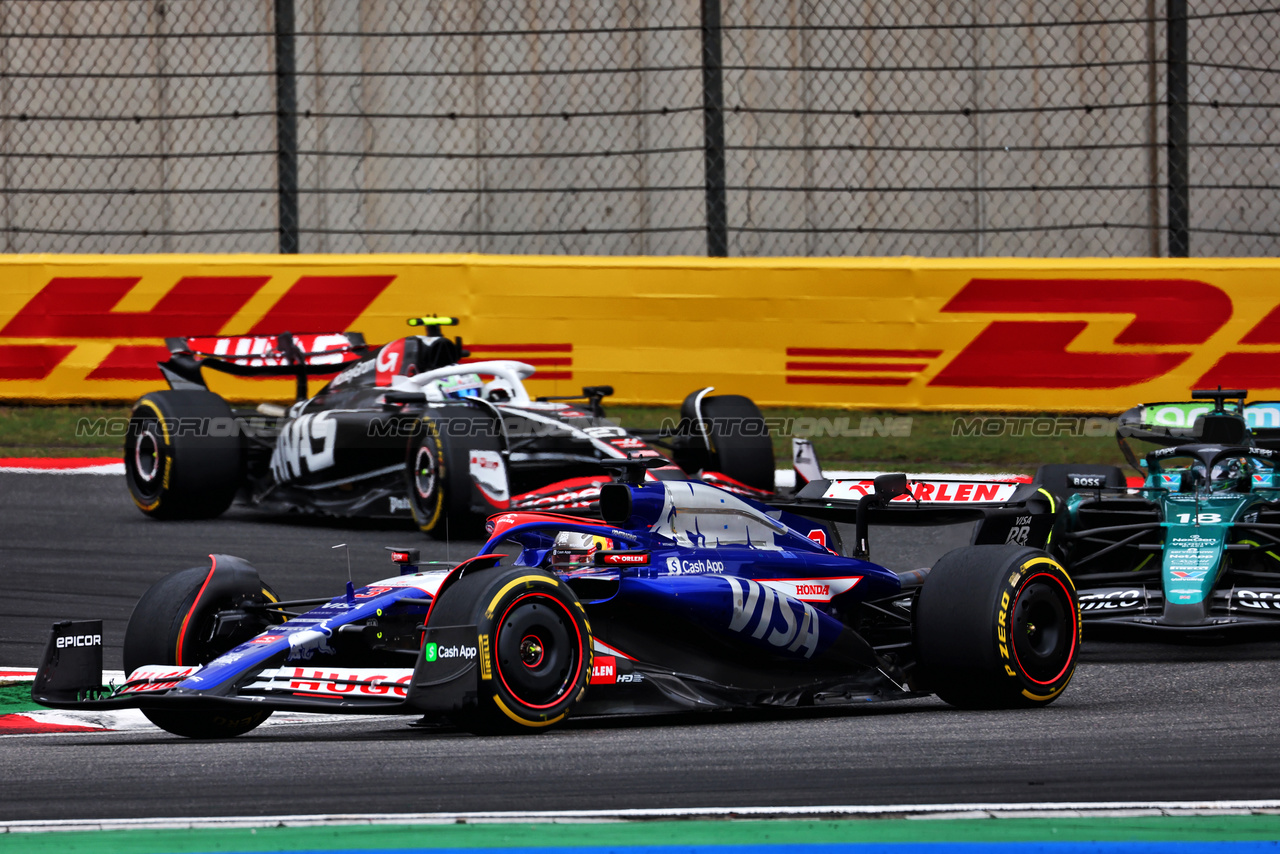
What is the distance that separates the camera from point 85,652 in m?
5.50

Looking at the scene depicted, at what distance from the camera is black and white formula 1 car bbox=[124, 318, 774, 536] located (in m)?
10.4

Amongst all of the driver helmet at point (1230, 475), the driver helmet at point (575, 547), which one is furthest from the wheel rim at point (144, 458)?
the driver helmet at point (1230, 475)

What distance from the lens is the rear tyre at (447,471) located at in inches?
394

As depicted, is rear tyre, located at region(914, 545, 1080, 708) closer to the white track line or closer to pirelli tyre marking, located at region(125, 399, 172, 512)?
the white track line

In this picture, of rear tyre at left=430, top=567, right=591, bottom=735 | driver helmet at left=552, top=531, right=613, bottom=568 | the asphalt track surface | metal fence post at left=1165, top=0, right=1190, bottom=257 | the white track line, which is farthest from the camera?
metal fence post at left=1165, top=0, right=1190, bottom=257

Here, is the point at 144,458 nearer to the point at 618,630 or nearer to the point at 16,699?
the point at 16,699

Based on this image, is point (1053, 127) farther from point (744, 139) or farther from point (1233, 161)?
point (744, 139)

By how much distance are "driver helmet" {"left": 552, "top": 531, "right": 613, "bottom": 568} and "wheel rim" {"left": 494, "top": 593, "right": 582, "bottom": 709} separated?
0.50 m

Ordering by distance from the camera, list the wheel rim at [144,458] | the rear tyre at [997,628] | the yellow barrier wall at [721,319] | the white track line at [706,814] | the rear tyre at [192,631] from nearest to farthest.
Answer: the white track line at [706,814], the rear tyre at [192,631], the rear tyre at [997,628], the wheel rim at [144,458], the yellow barrier wall at [721,319]

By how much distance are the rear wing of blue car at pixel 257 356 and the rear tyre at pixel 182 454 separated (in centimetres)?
43

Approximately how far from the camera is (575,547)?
5938 mm

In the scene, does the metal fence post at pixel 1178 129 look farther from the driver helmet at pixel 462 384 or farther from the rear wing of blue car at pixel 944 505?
the rear wing of blue car at pixel 944 505

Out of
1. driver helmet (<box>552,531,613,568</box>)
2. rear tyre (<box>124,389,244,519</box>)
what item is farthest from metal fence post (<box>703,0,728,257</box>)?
driver helmet (<box>552,531,613,568</box>)

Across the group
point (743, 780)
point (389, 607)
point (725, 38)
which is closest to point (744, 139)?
point (725, 38)
